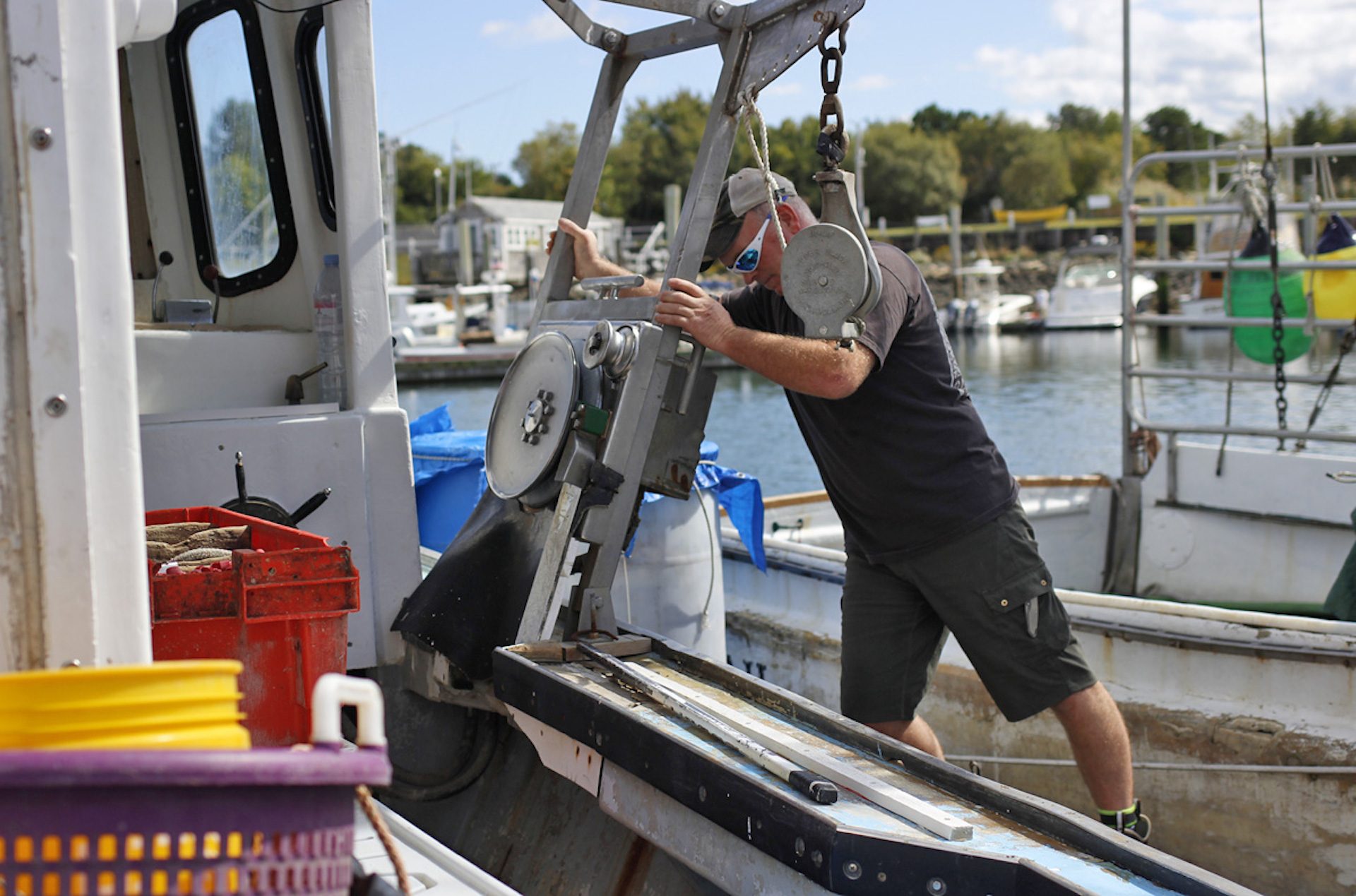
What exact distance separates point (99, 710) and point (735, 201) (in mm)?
2330

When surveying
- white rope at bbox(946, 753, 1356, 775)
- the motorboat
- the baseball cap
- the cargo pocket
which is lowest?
white rope at bbox(946, 753, 1356, 775)

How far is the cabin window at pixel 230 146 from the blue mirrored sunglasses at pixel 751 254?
1.56m

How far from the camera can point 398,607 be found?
3838 mm

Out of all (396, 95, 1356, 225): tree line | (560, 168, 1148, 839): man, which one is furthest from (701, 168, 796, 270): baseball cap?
(396, 95, 1356, 225): tree line

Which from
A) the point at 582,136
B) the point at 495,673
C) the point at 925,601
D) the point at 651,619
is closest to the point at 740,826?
the point at 495,673

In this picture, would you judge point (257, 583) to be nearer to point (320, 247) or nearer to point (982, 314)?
point (320, 247)

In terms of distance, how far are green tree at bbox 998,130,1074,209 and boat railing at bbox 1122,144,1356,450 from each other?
98784 mm

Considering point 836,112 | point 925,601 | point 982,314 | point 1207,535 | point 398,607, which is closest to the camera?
point 836,112

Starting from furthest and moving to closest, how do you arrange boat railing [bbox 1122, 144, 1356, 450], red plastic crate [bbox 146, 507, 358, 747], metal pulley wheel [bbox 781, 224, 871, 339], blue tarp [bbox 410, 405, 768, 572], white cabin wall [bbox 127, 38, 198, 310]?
boat railing [bbox 1122, 144, 1356, 450] < blue tarp [bbox 410, 405, 768, 572] < white cabin wall [bbox 127, 38, 198, 310] < metal pulley wheel [bbox 781, 224, 871, 339] < red plastic crate [bbox 146, 507, 358, 747]

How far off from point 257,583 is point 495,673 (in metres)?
0.81

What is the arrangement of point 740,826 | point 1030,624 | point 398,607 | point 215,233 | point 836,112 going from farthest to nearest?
point 215,233, point 398,607, point 1030,624, point 836,112, point 740,826

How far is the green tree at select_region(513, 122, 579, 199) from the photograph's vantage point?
97.4m

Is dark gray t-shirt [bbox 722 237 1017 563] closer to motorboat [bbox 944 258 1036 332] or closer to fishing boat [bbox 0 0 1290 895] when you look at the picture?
fishing boat [bbox 0 0 1290 895]

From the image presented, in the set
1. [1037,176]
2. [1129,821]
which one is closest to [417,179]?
[1037,176]
